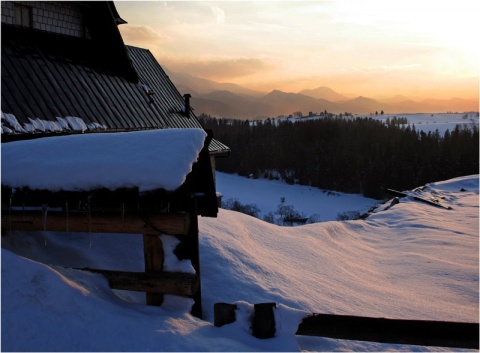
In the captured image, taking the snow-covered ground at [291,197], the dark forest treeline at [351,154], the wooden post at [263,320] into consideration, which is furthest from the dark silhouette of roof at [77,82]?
the dark forest treeline at [351,154]

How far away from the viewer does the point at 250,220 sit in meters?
10.9

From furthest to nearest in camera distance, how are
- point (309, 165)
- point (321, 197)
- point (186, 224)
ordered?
point (309, 165) < point (321, 197) < point (186, 224)

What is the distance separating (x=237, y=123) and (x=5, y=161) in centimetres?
10512

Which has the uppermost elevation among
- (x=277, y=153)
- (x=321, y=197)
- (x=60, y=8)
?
(x=60, y=8)

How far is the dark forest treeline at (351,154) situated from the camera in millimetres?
70375

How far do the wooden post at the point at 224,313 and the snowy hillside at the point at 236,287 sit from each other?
0.07 metres

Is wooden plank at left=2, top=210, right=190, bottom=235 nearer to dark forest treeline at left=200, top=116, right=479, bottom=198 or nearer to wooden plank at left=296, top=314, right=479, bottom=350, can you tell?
wooden plank at left=296, top=314, right=479, bottom=350

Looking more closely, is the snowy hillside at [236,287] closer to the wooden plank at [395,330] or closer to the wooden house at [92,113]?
the wooden plank at [395,330]

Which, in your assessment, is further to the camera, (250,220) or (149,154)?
(250,220)

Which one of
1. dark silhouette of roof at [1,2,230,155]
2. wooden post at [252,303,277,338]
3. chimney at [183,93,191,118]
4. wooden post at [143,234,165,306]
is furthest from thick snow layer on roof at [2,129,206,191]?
chimney at [183,93,191,118]

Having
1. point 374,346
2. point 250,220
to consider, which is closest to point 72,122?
point 250,220

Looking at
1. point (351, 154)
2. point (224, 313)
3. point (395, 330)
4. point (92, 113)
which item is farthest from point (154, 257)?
point (351, 154)

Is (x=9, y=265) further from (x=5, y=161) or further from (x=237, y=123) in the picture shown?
(x=237, y=123)

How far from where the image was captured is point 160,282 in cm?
474
